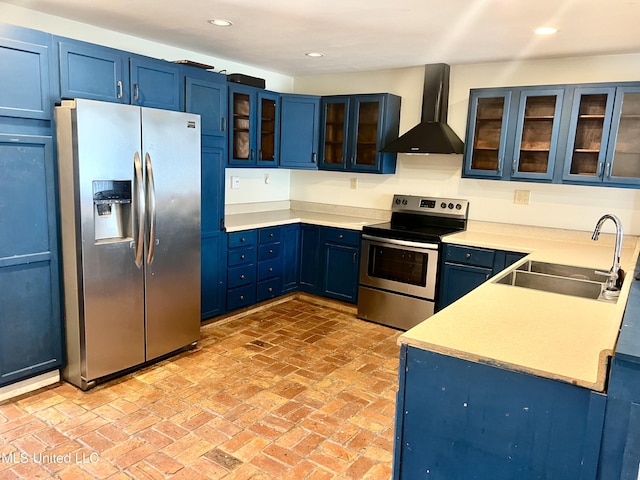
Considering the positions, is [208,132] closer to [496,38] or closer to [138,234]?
[138,234]

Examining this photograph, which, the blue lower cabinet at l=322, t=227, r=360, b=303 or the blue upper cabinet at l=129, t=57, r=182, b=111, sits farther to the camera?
the blue lower cabinet at l=322, t=227, r=360, b=303

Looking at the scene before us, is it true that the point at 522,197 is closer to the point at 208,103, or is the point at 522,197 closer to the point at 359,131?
the point at 359,131

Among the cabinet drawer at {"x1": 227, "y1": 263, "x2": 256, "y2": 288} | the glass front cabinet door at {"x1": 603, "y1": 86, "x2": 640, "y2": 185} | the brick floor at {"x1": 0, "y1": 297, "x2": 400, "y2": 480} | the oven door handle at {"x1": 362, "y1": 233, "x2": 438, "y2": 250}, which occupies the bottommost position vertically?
the brick floor at {"x1": 0, "y1": 297, "x2": 400, "y2": 480}

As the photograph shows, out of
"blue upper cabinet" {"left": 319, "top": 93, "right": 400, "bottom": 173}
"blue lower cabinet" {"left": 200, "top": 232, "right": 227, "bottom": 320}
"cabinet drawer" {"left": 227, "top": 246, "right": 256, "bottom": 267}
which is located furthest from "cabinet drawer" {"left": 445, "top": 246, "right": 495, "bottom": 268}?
"blue lower cabinet" {"left": 200, "top": 232, "right": 227, "bottom": 320}

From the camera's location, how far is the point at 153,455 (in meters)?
2.33

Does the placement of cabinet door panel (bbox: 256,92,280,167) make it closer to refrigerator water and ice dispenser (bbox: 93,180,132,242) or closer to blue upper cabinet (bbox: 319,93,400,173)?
blue upper cabinet (bbox: 319,93,400,173)

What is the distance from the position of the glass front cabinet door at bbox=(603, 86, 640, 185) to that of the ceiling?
385 mm

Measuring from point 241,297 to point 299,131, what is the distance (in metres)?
1.83

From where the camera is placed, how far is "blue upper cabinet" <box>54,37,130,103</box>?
9.19 feet

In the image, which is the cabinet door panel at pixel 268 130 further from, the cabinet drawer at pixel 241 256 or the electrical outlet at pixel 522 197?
the electrical outlet at pixel 522 197

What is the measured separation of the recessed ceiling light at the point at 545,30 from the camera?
2.99m

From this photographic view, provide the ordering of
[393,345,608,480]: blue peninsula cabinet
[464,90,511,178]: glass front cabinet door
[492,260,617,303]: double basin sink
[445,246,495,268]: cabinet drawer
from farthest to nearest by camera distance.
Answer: [464,90,511,178]: glass front cabinet door
[445,246,495,268]: cabinet drawer
[492,260,617,303]: double basin sink
[393,345,608,480]: blue peninsula cabinet

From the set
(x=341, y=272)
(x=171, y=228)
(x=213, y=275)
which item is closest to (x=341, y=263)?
(x=341, y=272)

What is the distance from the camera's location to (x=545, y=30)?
303cm
